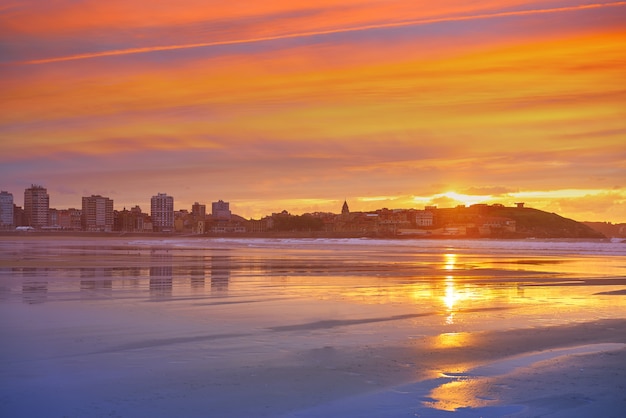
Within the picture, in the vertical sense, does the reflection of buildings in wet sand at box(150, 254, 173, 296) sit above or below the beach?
above

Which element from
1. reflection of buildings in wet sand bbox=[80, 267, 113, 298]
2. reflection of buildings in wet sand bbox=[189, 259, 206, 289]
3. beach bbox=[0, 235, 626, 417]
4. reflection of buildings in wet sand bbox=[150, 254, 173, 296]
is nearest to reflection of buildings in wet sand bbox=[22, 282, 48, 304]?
beach bbox=[0, 235, 626, 417]

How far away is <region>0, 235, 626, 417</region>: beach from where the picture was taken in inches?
259

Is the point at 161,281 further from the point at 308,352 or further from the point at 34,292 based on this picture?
the point at 308,352

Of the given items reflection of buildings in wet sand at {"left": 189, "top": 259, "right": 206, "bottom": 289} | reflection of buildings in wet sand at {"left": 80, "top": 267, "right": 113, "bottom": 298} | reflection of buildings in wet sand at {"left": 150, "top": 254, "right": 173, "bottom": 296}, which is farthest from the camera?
reflection of buildings in wet sand at {"left": 189, "top": 259, "right": 206, "bottom": 289}

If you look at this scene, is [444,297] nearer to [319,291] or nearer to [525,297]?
[525,297]

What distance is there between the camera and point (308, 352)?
9.11 meters

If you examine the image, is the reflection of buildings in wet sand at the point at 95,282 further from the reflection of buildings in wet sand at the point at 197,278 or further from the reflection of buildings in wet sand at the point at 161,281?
the reflection of buildings in wet sand at the point at 197,278

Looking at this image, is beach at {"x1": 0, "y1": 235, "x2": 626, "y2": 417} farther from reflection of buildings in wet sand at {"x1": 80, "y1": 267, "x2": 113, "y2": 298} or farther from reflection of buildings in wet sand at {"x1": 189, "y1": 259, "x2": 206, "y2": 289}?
reflection of buildings in wet sand at {"x1": 189, "y1": 259, "x2": 206, "y2": 289}

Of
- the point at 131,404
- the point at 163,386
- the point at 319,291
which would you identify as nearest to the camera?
the point at 131,404

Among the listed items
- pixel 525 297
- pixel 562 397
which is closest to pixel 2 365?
pixel 562 397

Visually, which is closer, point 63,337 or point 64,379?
point 64,379

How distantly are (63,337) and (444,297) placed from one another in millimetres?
9685

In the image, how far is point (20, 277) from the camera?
2061 cm

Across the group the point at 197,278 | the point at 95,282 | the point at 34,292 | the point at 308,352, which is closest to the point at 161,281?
the point at 197,278
